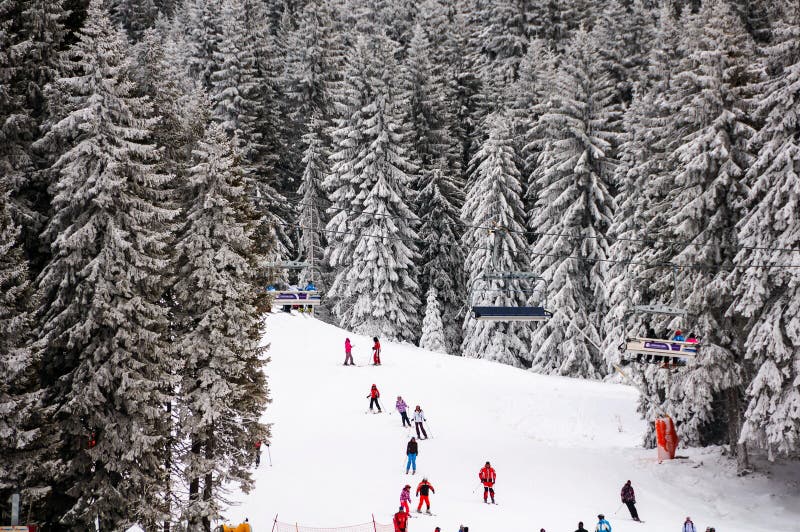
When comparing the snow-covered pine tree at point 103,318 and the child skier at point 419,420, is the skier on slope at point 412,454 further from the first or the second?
the snow-covered pine tree at point 103,318

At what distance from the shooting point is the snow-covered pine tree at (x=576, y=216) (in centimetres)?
4406

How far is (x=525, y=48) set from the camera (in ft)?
222

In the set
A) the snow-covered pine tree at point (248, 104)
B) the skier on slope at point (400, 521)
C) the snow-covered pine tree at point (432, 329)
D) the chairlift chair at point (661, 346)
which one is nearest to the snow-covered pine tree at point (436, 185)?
the snow-covered pine tree at point (432, 329)

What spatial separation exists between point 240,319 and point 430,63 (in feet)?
135

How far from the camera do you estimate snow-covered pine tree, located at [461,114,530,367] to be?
4772cm

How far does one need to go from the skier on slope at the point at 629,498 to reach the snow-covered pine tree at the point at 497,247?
2322 centimetres

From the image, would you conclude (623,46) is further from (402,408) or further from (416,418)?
(416,418)

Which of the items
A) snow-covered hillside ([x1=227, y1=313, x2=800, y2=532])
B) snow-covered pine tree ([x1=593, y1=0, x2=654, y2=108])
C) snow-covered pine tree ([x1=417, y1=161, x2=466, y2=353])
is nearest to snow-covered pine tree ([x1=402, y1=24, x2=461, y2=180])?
snow-covered pine tree ([x1=417, y1=161, x2=466, y2=353])

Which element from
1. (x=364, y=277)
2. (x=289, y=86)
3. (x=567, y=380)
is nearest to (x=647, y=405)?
(x=567, y=380)

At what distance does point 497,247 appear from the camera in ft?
157

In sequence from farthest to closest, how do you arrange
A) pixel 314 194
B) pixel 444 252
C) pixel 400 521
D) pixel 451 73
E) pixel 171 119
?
1. pixel 451 73
2. pixel 314 194
3. pixel 444 252
4. pixel 171 119
5. pixel 400 521

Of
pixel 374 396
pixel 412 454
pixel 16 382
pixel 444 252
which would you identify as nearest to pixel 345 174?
pixel 444 252

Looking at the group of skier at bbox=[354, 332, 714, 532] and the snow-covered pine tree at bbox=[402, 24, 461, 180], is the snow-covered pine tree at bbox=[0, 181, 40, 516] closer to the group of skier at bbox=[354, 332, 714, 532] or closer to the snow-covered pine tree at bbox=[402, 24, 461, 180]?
the group of skier at bbox=[354, 332, 714, 532]

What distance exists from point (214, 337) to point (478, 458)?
38.4ft
